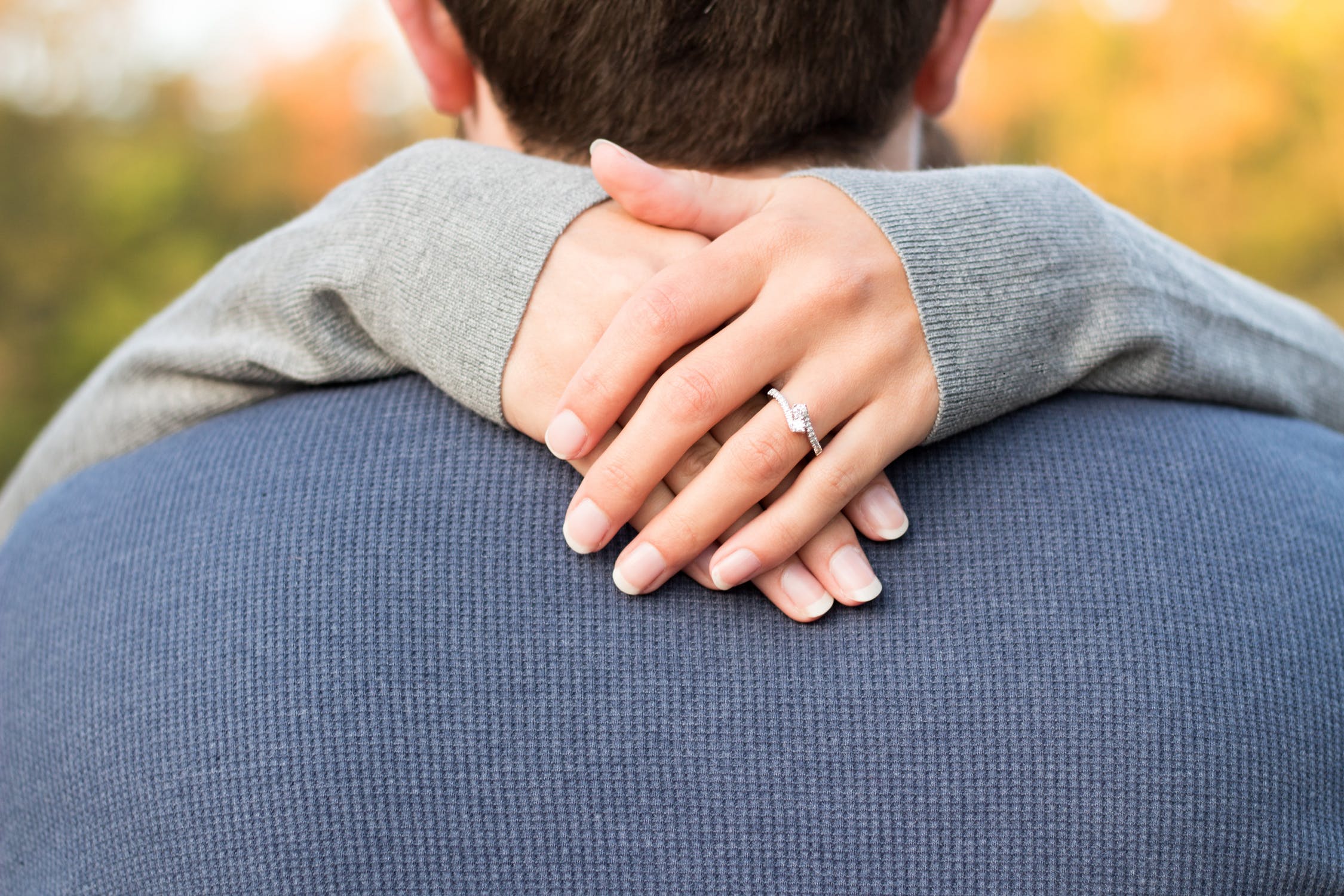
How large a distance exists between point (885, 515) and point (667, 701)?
0.78ft

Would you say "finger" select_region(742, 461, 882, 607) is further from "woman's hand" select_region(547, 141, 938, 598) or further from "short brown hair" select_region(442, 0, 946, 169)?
"short brown hair" select_region(442, 0, 946, 169)

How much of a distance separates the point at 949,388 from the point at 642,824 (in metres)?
0.44

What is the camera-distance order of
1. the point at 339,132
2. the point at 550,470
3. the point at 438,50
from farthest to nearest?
the point at 339,132 < the point at 438,50 < the point at 550,470

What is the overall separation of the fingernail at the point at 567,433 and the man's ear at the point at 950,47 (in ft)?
1.89

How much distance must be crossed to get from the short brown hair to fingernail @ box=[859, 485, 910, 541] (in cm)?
36

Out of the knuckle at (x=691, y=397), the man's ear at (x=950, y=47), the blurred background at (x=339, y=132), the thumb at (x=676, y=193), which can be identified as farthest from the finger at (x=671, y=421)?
the blurred background at (x=339, y=132)

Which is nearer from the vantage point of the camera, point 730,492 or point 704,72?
point 730,492

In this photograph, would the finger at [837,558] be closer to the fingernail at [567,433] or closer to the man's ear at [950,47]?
the fingernail at [567,433]

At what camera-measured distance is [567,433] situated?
2.79 feet

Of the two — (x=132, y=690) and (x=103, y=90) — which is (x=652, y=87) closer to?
(x=132, y=690)

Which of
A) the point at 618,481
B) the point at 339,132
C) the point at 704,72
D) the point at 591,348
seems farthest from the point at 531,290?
the point at 339,132

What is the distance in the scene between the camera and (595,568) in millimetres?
896

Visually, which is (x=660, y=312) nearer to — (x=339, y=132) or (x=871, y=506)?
(x=871, y=506)

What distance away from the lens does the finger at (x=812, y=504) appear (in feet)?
2.81
